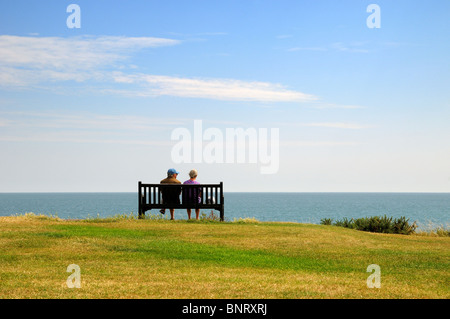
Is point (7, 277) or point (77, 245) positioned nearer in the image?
point (7, 277)

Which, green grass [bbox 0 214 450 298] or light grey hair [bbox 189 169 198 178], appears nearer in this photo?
green grass [bbox 0 214 450 298]

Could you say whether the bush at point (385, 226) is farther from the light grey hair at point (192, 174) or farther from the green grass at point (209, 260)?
the light grey hair at point (192, 174)

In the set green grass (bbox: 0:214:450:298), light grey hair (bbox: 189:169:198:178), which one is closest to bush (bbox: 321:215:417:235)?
green grass (bbox: 0:214:450:298)

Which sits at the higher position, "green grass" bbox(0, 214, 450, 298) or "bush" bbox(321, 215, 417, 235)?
"green grass" bbox(0, 214, 450, 298)

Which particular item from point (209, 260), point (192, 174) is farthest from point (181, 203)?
point (209, 260)

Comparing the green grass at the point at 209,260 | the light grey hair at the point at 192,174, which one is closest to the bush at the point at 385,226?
the green grass at the point at 209,260

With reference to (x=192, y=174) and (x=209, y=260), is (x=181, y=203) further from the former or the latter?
(x=209, y=260)

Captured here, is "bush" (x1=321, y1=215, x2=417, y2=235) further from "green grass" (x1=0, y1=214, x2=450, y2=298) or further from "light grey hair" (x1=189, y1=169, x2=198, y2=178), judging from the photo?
"light grey hair" (x1=189, y1=169, x2=198, y2=178)

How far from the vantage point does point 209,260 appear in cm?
1221

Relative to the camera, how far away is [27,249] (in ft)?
44.0

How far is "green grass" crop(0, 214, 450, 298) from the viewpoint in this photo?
29.9 ft

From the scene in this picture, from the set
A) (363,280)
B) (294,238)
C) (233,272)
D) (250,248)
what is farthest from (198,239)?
(363,280)
